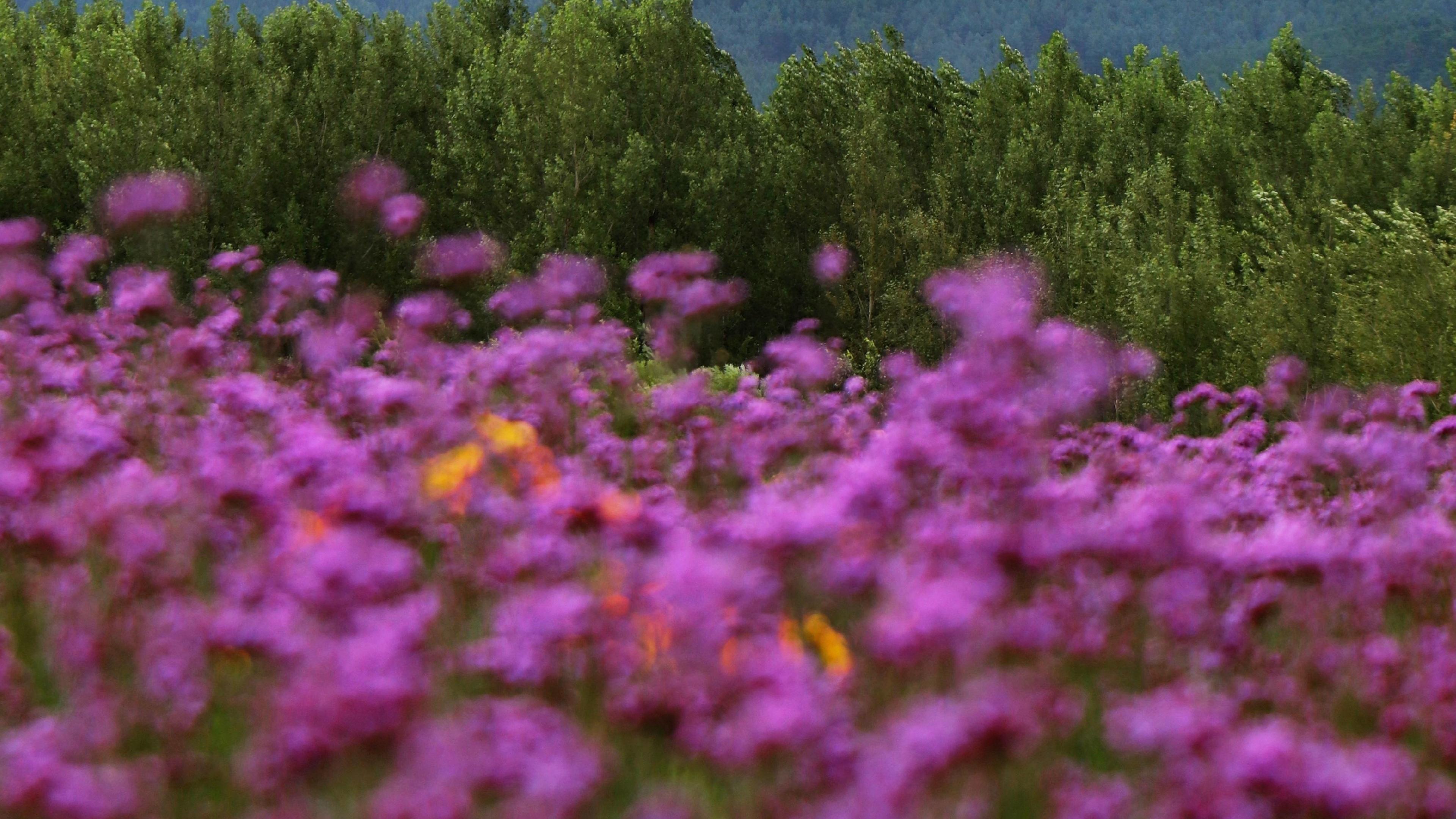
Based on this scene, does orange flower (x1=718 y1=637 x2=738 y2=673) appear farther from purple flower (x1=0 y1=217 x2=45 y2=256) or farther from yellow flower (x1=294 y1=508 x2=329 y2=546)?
purple flower (x1=0 y1=217 x2=45 y2=256)

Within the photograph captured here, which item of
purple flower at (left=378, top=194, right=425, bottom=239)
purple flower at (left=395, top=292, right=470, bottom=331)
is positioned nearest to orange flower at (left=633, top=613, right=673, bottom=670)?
purple flower at (left=378, top=194, right=425, bottom=239)

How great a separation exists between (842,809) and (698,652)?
0.64 m

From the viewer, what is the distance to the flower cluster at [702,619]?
2400mm

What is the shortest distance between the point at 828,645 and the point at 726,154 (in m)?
25.2

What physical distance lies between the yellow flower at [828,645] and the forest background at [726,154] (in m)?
19.0

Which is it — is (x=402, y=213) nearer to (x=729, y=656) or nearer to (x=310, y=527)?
(x=310, y=527)

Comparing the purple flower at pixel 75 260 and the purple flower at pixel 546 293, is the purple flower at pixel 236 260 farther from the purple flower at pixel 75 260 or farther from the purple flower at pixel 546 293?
the purple flower at pixel 546 293

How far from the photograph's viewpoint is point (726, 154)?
1105 inches

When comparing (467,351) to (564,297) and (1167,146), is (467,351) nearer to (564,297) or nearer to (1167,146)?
(564,297)

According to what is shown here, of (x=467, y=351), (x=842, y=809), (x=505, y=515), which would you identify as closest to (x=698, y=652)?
(x=842, y=809)

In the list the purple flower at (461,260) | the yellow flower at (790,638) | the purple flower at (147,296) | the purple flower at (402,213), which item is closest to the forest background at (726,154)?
the purple flower at (461,260)

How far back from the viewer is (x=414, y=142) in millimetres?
29000

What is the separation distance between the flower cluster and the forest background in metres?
18.0

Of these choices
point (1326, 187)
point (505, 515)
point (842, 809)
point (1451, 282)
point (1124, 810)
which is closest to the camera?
point (842, 809)
